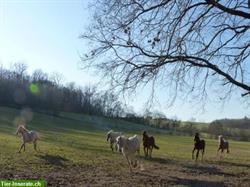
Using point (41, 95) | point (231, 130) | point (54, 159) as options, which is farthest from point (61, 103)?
point (54, 159)

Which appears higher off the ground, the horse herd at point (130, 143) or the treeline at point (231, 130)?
the treeline at point (231, 130)

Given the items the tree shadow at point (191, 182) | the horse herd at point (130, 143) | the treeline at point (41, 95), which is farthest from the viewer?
the treeline at point (41, 95)


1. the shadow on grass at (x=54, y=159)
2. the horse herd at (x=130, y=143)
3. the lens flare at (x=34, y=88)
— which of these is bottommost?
the shadow on grass at (x=54, y=159)

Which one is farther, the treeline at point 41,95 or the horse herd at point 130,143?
the treeline at point 41,95

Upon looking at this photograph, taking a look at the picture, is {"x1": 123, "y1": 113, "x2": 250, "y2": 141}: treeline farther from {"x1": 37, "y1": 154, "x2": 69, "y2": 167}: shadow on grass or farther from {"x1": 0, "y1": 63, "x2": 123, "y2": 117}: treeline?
{"x1": 37, "y1": 154, "x2": 69, "y2": 167}: shadow on grass

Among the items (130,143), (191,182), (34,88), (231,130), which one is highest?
(34,88)

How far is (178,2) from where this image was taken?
484 inches

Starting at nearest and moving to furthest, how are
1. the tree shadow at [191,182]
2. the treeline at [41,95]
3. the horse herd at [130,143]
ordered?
the tree shadow at [191,182] < the horse herd at [130,143] < the treeline at [41,95]

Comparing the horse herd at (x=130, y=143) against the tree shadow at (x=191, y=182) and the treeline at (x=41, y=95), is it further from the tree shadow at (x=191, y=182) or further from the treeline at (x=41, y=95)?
the treeline at (x=41, y=95)

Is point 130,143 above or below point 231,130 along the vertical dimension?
below

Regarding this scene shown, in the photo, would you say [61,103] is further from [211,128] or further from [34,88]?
A: [211,128]

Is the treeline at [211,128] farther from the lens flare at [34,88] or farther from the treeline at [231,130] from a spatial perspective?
the lens flare at [34,88]

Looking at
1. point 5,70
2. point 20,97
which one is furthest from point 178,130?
point 5,70

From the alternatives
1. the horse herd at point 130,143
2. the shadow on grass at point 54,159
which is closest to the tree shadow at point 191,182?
the horse herd at point 130,143
